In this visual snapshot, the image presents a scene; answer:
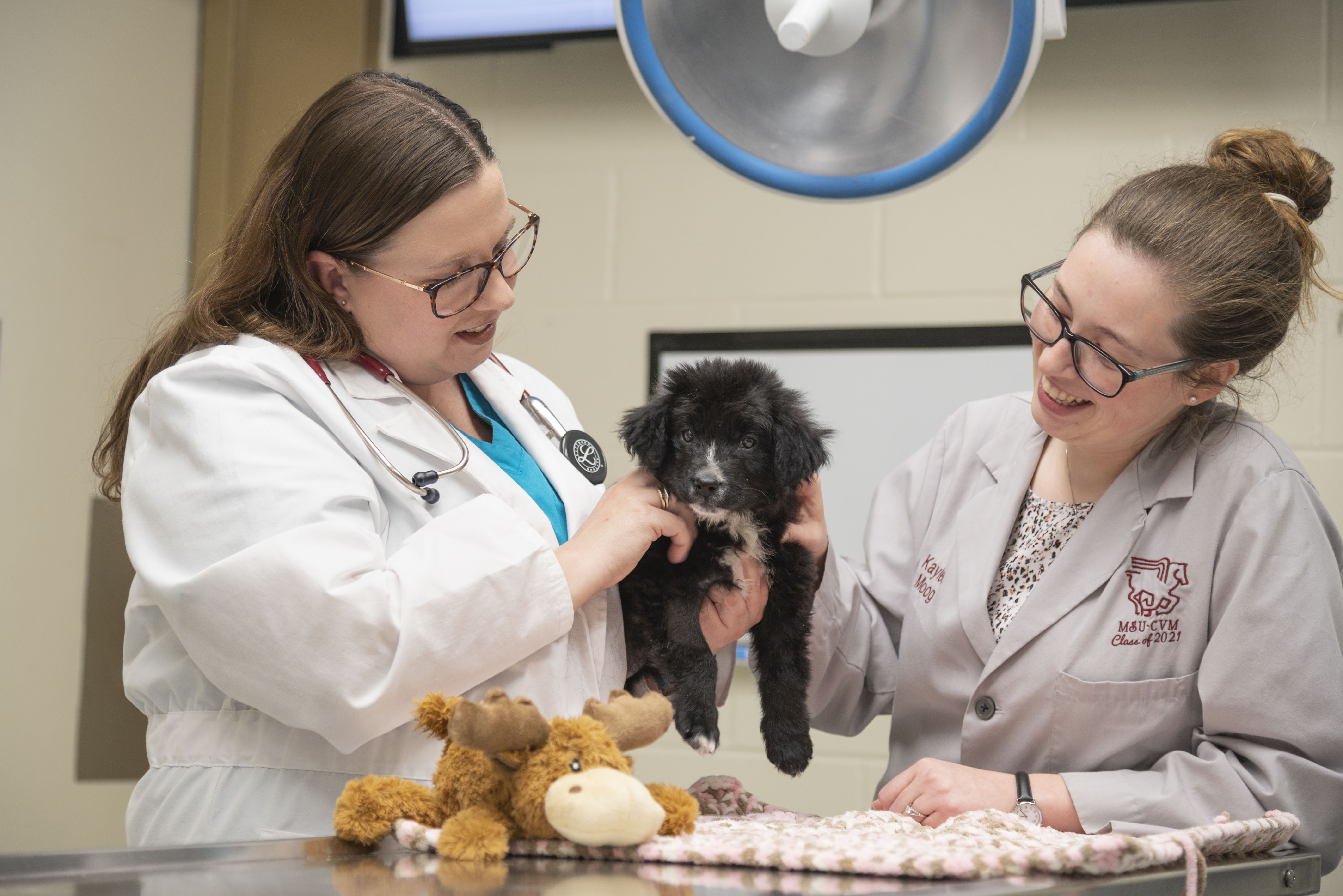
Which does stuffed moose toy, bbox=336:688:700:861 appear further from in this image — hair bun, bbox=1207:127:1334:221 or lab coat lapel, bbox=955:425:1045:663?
hair bun, bbox=1207:127:1334:221

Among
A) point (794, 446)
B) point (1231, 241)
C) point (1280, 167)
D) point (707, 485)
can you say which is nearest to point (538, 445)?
point (707, 485)

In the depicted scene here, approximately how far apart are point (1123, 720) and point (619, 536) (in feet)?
2.46

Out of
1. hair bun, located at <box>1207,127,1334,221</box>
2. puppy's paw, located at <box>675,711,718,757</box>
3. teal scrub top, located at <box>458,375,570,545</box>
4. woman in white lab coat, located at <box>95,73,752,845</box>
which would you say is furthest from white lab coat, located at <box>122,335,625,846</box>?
hair bun, located at <box>1207,127,1334,221</box>

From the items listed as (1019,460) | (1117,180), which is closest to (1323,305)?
(1117,180)

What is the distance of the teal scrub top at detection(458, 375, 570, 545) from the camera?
1598mm

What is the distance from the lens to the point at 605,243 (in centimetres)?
325

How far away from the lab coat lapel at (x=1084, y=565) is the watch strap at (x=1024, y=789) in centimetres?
18

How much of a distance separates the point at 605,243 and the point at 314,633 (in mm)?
2230

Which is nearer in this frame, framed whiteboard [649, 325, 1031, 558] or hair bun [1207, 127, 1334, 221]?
hair bun [1207, 127, 1334, 221]

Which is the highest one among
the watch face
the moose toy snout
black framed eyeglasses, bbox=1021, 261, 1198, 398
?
black framed eyeglasses, bbox=1021, 261, 1198, 398

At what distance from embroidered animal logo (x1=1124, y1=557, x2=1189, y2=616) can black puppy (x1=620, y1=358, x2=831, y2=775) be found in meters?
0.48

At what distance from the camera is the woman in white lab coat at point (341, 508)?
1.20m

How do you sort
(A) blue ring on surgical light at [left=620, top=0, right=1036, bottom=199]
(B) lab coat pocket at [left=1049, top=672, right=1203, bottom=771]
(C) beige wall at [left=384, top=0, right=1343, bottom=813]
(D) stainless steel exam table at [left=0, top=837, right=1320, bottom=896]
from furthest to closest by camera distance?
(C) beige wall at [left=384, top=0, right=1343, bottom=813] → (B) lab coat pocket at [left=1049, top=672, right=1203, bottom=771] → (A) blue ring on surgical light at [left=620, top=0, right=1036, bottom=199] → (D) stainless steel exam table at [left=0, top=837, right=1320, bottom=896]

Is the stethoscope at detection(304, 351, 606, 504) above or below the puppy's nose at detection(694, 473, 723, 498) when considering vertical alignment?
above
